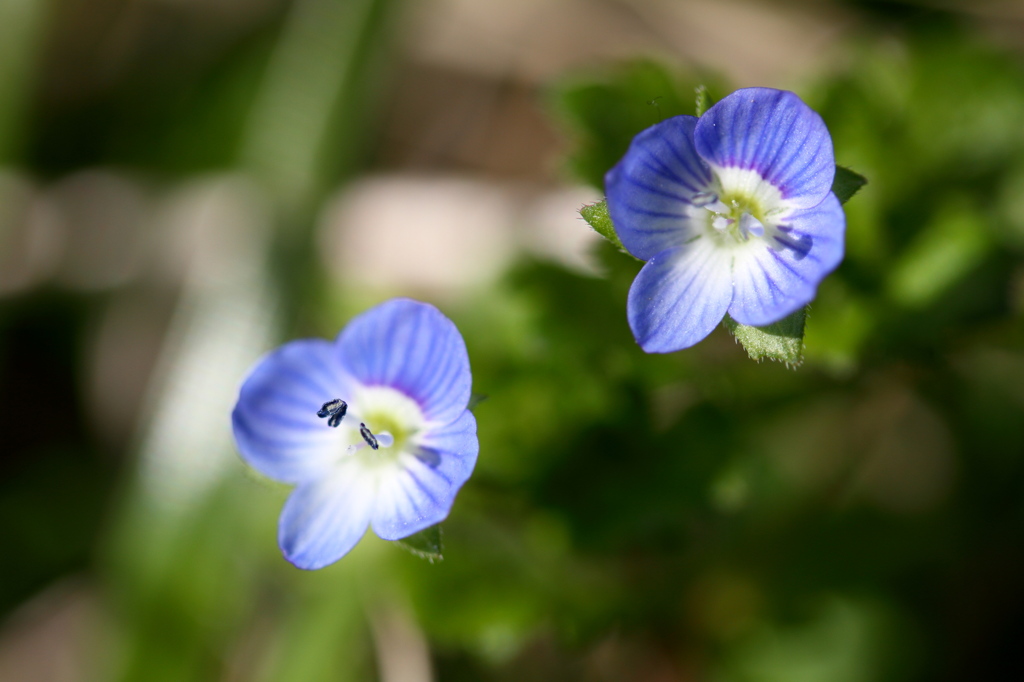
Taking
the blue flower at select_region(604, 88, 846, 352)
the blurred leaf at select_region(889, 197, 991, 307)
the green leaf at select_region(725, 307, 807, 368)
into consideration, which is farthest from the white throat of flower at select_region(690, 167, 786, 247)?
the blurred leaf at select_region(889, 197, 991, 307)

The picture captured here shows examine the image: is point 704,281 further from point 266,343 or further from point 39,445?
point 39,445

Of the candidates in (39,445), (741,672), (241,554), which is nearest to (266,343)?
(241,554)

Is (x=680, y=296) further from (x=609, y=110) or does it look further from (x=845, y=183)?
(x=609, y=110)

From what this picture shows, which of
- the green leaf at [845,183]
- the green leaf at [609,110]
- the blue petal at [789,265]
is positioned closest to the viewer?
the blue petal at [789,265]

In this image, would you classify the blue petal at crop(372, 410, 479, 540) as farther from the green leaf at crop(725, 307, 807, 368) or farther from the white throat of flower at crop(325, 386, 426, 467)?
the green leaf at crop(725, 307, 807, 368)

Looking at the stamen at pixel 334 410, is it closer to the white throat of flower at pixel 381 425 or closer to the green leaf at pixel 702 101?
the white throat of flower at pixel 381 425

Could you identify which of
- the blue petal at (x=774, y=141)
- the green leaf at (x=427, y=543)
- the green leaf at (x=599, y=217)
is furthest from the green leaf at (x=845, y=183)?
the green leaf at (x=427, y=543)
